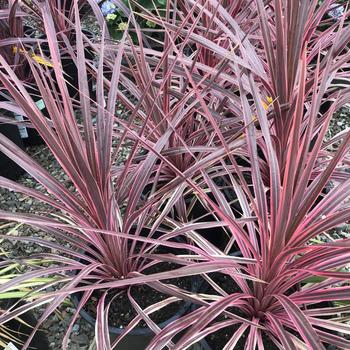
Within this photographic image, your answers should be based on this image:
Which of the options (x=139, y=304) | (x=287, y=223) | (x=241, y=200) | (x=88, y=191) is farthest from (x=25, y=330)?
(x=287, y=223)

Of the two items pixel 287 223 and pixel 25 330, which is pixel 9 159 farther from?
pixel 287 223

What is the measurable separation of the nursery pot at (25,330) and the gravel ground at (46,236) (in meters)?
0.07

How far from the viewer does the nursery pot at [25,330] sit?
1.09 m

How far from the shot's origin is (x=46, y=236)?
1599 millimetres

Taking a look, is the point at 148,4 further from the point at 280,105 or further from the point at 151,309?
the point at 151,309

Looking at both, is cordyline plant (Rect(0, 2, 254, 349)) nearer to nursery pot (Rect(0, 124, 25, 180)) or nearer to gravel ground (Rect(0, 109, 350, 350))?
gravel ground (Rect(0, 109, 350, 350))

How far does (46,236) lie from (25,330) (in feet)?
1.63

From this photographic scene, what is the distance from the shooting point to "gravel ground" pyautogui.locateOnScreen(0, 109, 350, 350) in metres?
1.33

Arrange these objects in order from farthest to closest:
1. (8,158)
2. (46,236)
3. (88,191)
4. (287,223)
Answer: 1. (8,158)
2. (46,236)
3. (88,191)
4. (287,223)

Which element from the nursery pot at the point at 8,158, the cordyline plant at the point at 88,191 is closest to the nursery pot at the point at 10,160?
the nursery pot at the point at 8,158

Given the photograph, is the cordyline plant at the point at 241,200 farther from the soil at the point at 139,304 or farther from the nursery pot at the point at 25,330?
the nursery pot at the point at 25,330

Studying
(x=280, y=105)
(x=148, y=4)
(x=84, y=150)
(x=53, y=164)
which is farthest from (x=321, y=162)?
(x=148, y=4)

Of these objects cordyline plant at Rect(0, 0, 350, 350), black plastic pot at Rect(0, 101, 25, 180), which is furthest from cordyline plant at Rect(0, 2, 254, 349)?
black plastic pot at Rect(0, 101, 25, 180)

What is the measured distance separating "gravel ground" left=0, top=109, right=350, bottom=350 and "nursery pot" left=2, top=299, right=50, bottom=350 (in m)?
0.07
